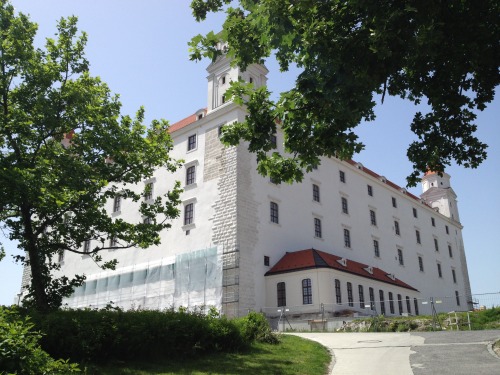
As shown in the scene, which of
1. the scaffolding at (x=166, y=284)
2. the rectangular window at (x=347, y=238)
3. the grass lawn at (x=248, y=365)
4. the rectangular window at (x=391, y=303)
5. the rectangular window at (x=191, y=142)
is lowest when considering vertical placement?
the grass lawn at (x=248, y=365)

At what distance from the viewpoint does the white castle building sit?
31281mm

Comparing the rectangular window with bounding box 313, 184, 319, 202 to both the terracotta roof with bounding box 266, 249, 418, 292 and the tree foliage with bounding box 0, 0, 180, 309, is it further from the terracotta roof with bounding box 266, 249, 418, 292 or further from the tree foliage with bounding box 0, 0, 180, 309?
the tree foliage with bounding box 0, 0, 180, 309

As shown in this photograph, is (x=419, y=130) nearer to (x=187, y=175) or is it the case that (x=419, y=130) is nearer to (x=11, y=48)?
(x=11, y=48)

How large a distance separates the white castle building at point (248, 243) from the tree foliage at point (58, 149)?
12021 millimetres

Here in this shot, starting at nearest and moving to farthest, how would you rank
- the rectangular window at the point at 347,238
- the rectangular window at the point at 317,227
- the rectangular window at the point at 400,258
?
1. the rectangular window at the point at 317,227
2. the rectangular window at the point at 347,238
3. the rectangular window at the point at 400,258

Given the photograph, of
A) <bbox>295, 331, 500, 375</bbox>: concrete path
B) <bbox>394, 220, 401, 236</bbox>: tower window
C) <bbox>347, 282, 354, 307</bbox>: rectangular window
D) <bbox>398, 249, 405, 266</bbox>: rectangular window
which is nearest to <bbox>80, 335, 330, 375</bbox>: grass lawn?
<bbox>295, 331, 500, 375</bbox>: concrete path

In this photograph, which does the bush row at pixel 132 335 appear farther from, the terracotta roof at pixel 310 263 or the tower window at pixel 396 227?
the tower window at pixel 396 227

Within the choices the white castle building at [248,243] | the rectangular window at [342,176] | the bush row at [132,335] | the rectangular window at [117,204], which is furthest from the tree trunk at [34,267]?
the rectangular window at [342,176]

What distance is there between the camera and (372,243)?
44.7m

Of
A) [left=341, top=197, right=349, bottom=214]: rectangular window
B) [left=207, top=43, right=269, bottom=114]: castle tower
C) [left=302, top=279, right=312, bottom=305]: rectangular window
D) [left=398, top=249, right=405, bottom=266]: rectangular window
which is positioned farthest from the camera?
[left=398, top=249, right=405, bottom=266]: rectangular window

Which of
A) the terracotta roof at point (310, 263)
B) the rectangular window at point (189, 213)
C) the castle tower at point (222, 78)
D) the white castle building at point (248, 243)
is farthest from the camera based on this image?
the castle tower at point (222, 78)

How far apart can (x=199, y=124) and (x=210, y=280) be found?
41.9 ft

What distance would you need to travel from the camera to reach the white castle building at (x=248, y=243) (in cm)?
3128

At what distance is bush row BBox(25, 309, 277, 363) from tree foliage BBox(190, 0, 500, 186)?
5067 mm
